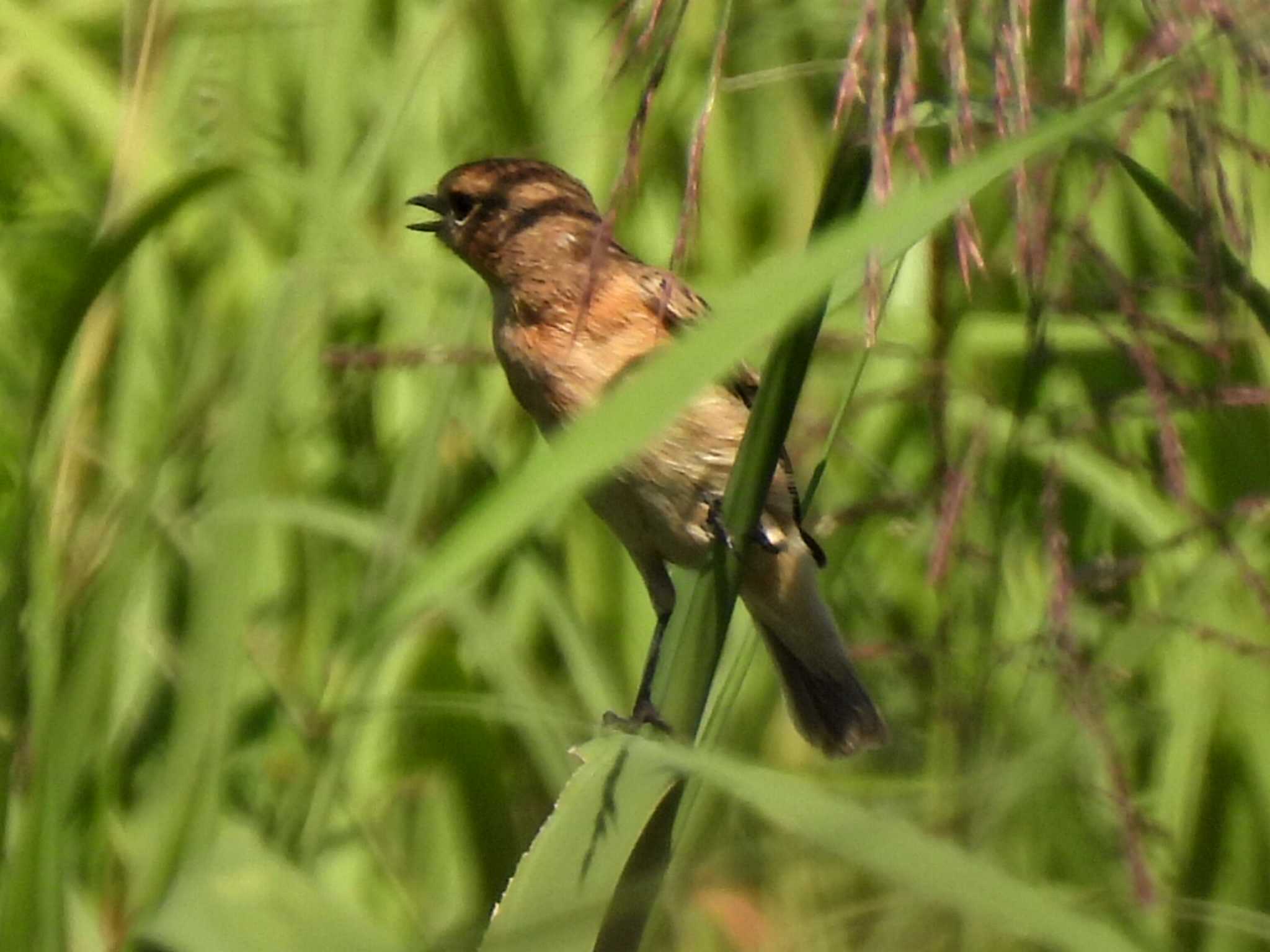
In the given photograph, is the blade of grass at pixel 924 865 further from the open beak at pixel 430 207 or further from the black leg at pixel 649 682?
the open beak at pixel 430 207

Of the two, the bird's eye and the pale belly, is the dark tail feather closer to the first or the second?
the pale belly

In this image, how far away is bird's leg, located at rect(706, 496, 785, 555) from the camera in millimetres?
1835

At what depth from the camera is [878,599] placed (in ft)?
10.1

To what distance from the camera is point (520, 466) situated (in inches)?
104

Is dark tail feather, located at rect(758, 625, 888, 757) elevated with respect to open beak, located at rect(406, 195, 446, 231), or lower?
lower

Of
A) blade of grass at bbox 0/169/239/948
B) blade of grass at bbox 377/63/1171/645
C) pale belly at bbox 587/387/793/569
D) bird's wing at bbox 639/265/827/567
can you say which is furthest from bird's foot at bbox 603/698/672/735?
blade of grass at bbox 377/63/1171/645

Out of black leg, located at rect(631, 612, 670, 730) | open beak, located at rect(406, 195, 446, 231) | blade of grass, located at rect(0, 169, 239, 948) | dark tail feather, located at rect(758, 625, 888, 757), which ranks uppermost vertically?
open beak, located at rect(406, 195, 446, 231)

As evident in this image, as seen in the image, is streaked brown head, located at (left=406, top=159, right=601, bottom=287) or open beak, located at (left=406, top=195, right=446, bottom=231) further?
open beak, located at (left=406, top=195, right=446, bottom=231)

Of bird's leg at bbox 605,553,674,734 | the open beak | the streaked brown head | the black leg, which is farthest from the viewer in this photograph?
the open beak

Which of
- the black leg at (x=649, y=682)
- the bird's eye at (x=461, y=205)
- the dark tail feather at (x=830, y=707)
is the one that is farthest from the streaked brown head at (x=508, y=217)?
the dark tail feather at (x=830, y=707)

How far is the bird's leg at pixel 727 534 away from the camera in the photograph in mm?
1835

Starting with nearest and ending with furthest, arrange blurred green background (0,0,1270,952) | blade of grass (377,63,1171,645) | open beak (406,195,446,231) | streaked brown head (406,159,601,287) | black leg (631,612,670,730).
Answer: blade of grass (377,63,1171,645) → blurred green background (0,0,1270,952) → black leg (631,612,670,730) → streaked brown head (406,159,601,287) → open beak (406,195,446,231)

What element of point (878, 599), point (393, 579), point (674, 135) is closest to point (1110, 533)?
point (878, 599)

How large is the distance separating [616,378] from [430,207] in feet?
2.05
